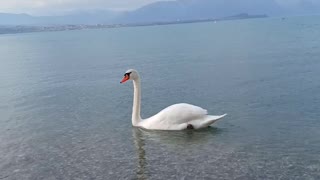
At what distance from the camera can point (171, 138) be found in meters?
14.8

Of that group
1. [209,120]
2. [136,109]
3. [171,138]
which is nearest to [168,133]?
[171,138]

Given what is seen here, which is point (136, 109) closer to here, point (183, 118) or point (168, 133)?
point (168, 133)

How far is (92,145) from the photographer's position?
14484 mm

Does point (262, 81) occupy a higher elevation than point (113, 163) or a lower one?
higher

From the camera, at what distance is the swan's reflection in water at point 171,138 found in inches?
544

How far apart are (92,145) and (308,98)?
30.2ft

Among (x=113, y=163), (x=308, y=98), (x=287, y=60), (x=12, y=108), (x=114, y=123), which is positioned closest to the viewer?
(x=113, y=163)

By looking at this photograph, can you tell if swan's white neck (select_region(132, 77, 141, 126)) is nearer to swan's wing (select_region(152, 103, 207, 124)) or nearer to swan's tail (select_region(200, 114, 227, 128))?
swan's wing (select_region(152, 103, 207, 124))

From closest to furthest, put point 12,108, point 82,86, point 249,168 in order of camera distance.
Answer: point 249,168 < point 12,108 < point 82,86

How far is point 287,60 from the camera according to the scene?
3372 centimetres

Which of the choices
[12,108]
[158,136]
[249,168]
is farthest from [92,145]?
[12,108]

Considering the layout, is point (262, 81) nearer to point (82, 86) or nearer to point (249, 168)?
point (82, 86)

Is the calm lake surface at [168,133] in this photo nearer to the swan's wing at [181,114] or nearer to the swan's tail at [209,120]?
the swan's tail at [209,120]

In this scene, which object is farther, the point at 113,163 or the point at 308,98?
the point at 308,98
